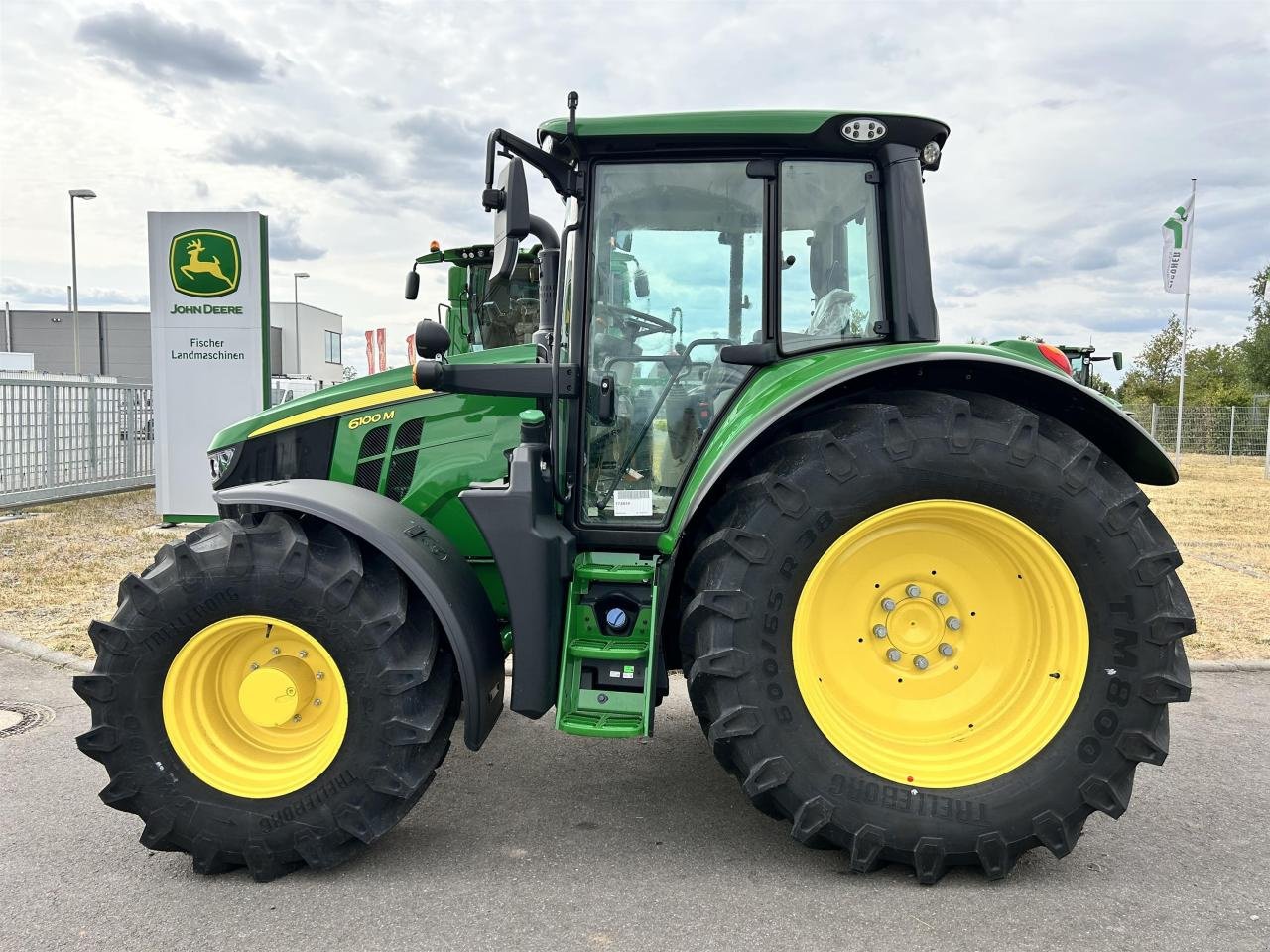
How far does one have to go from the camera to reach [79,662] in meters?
5.21

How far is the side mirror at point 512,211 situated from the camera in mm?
2703

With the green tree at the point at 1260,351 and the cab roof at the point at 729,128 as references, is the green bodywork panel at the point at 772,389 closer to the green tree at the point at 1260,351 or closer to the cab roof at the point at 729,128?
the cab roof at the point at 729,128

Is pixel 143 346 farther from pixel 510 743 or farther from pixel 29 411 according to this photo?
pixel 510 743

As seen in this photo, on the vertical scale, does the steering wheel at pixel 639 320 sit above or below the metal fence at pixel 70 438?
above

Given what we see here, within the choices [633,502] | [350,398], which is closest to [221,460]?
[350,398]

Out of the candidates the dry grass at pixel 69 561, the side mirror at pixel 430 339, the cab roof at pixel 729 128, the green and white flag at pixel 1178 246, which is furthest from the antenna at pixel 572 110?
the green and white flag at pixel 1178 246

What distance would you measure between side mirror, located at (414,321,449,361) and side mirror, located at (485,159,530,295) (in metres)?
0.26

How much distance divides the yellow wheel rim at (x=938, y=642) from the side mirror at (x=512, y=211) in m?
1.42

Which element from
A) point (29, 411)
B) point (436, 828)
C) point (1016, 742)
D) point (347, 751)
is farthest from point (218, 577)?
point (29, 411)

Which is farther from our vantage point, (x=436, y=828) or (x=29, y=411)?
(x=29, y=411)

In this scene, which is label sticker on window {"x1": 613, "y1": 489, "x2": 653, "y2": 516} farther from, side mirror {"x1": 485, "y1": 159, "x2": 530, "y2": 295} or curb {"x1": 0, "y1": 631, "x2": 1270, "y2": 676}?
curb {"x1": 0, "y1": 631, "x2": 1270, "y2": 676}

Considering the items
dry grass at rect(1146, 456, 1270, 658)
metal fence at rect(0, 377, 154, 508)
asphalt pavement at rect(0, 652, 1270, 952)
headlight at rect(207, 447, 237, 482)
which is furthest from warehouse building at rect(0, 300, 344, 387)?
asphalt pavement at rect(0, 652, 1270, 952)

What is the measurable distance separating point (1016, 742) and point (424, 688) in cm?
190

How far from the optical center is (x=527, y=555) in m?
2.96
